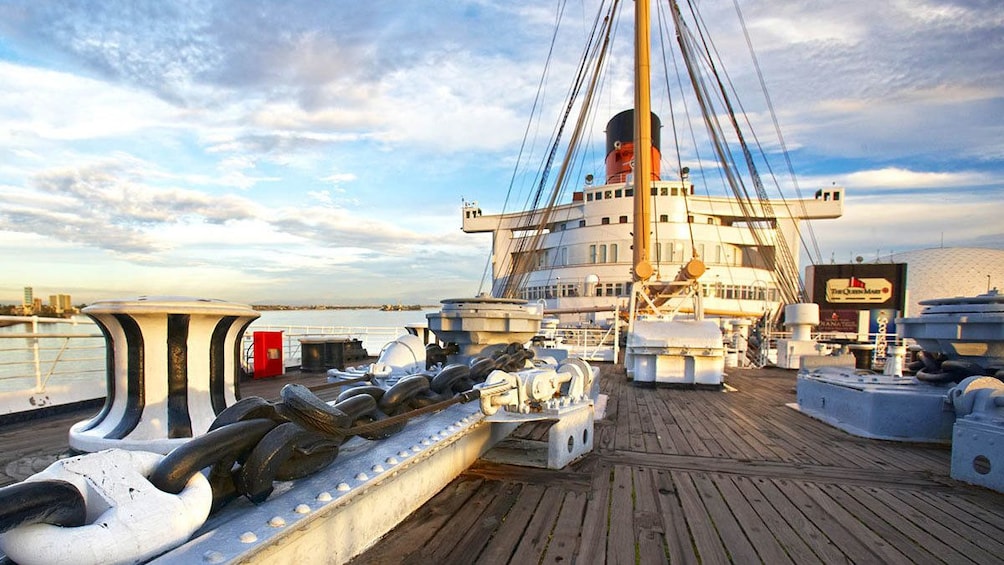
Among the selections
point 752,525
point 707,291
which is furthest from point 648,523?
point 707,291

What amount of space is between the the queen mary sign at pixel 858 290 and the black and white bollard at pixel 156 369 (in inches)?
997

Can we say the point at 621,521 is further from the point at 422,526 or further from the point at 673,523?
the point at 422,526

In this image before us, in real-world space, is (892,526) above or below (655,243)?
below

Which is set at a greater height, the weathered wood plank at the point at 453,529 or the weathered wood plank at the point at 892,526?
the weathered wood plank at the point at 453,529

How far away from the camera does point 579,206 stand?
90.1 feet

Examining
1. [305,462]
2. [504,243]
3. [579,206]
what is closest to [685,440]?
[305,462]

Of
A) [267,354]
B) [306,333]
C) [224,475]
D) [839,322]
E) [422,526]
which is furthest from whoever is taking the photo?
[839,322]

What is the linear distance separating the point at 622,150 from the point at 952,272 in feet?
89.9

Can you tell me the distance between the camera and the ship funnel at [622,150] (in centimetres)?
2838

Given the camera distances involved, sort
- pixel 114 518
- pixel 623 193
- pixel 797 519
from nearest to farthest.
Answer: pixel 114 518
pixel 797 519
pixel 623 193

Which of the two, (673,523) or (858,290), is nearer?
(673,523)

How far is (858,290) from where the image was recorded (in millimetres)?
21219

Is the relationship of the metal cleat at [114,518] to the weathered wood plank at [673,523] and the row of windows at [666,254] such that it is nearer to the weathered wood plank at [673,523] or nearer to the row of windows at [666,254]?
the weathered wood plank at [673,523]

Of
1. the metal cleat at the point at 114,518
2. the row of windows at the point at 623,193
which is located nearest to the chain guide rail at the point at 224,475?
the metal cleat at the point at 114,518
